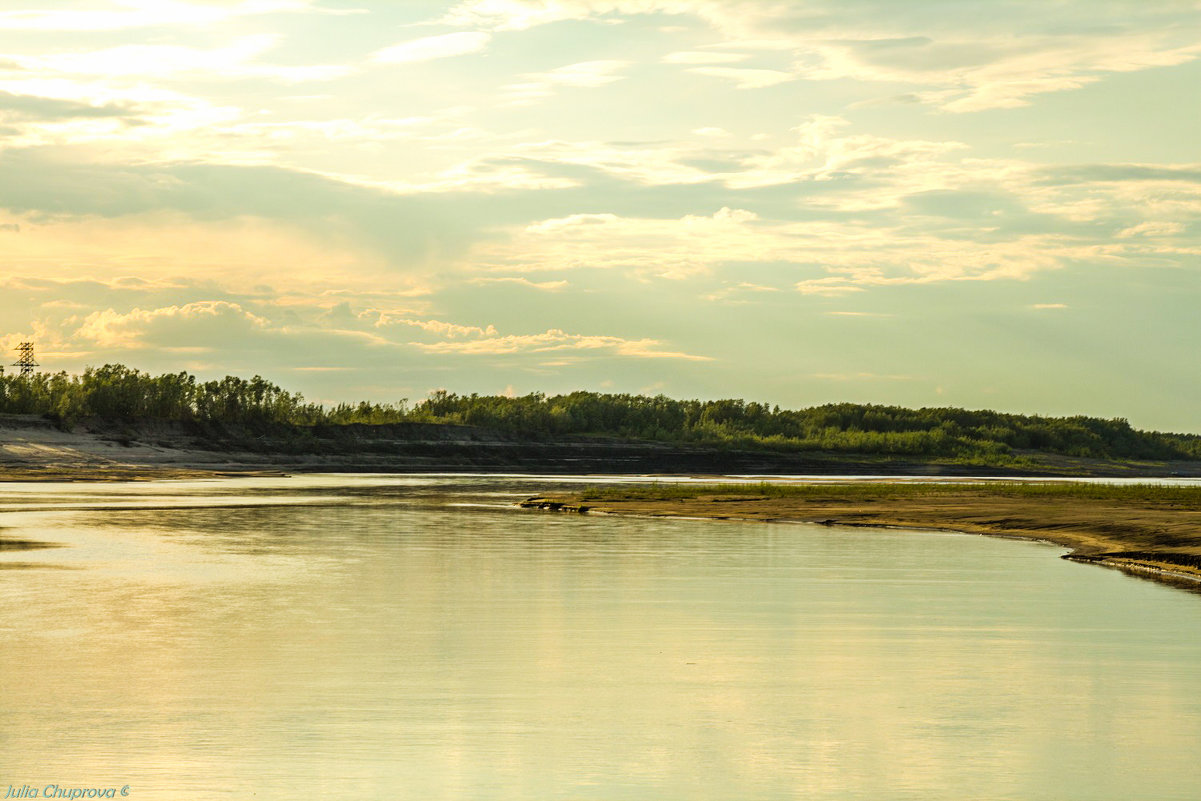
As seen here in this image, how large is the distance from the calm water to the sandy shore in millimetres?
3084

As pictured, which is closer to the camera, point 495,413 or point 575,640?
point 575,640

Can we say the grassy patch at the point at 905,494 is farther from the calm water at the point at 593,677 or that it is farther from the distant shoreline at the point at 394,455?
the distant shoreline at the point at 394,455

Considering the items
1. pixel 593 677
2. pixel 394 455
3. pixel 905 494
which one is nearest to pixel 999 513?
pixel 905 494

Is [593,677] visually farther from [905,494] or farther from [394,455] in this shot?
[394,455]

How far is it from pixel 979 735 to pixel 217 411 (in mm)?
145176

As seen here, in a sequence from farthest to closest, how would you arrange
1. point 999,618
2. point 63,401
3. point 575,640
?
point 63,401
point 999,618
point 575,640

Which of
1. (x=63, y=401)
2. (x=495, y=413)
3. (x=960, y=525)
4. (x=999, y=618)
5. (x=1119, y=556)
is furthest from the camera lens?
(x=495, y=413)

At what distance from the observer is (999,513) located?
51156mm

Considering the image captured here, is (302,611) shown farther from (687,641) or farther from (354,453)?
(354,453)

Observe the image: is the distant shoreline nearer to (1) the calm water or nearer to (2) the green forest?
(2) the green forest

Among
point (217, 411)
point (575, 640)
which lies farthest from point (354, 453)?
point (575, 640)

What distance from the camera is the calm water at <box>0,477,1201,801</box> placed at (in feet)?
40.1

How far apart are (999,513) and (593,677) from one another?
124 feet

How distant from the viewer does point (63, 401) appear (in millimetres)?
133625
